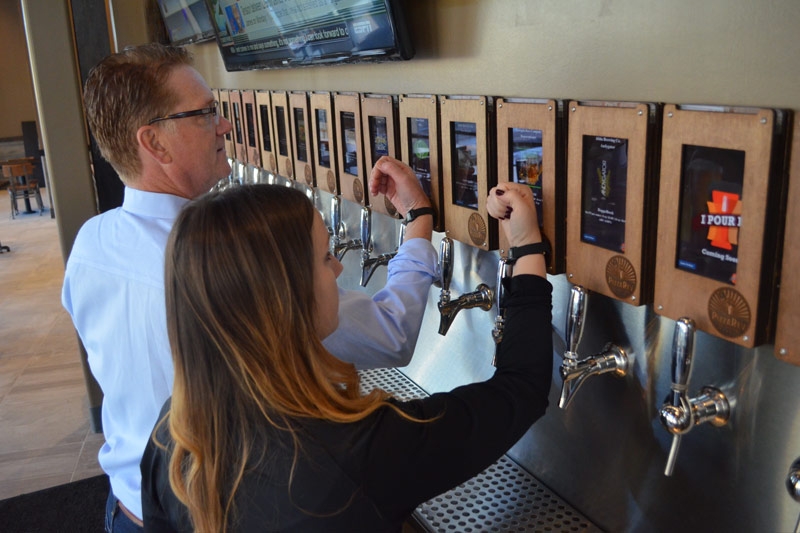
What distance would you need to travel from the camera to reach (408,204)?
1726 mm

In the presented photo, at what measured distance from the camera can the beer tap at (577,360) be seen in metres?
1.28

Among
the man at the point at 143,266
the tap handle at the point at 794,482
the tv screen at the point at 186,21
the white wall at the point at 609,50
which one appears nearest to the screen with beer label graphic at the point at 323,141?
the white wall at the point at 609,50

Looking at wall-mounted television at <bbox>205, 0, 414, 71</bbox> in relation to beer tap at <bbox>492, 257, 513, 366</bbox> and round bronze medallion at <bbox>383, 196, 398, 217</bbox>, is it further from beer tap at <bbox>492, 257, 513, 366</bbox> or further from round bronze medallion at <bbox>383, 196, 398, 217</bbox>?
beer tap at <bbox>492, 257, 513, 366</bbox>

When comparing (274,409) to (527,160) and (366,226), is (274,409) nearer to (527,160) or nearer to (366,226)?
(527,160)

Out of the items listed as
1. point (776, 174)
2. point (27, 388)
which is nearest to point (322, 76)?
point (776, 174)

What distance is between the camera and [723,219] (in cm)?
102

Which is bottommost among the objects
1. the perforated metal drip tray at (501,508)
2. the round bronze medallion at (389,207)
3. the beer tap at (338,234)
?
the perforated metal drip tray at (501,508)

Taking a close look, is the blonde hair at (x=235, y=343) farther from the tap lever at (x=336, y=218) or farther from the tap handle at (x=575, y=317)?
the tap lever at (x=336, y=218)

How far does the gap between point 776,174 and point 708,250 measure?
0.15m

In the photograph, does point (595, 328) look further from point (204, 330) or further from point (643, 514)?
point (204, 330)

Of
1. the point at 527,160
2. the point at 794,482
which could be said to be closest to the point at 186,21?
the point at 527,160

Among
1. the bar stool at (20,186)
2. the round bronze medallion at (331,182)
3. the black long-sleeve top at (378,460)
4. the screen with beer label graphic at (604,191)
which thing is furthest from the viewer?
the bar stool at (20,186)

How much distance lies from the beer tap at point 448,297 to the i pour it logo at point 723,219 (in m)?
0.68

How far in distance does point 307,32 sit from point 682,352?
1.47 meters
